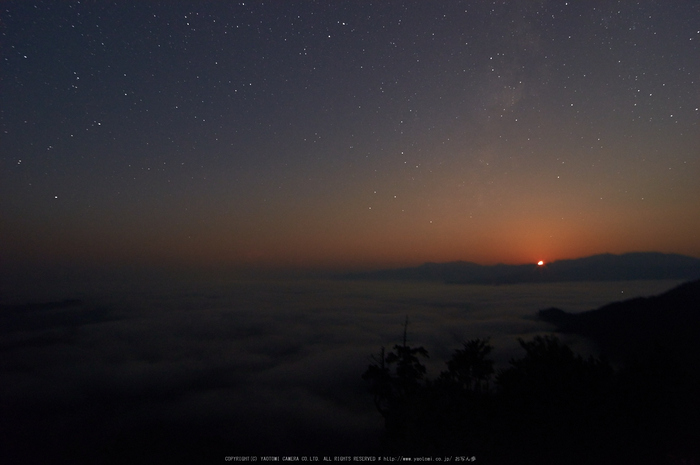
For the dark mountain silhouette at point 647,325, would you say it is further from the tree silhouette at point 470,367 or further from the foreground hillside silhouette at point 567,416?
the foreground hillside silhouette at point 567,416

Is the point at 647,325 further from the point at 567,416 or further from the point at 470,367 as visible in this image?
the point at 567,416

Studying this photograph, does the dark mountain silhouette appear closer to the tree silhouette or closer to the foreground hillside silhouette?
the tree silhouette

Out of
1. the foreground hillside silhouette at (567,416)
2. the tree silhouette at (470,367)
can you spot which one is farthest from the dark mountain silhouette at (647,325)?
the foreground hillside silhouette at (567,416)

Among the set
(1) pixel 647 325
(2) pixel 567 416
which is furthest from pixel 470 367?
(1) pixel 647 325

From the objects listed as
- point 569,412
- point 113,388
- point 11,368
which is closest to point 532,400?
point 569,412

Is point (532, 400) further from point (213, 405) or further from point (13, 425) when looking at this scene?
point (13, 425)
